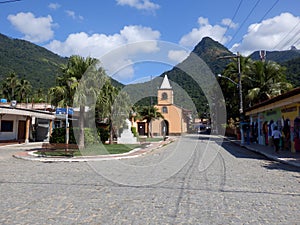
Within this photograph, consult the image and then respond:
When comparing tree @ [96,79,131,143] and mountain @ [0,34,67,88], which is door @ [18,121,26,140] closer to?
tree @ [96,79,131,143]

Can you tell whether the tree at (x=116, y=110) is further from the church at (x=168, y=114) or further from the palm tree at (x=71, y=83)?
the church at (x=168, y=114)

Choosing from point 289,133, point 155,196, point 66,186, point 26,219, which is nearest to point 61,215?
point 26,219

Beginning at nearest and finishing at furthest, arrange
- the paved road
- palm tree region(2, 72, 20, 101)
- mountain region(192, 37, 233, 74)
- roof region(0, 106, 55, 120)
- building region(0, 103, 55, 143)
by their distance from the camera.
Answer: the paved road < roof region(0, 106, 55, 120) < building region(0, 103, 55, 143) < mountain region(192, 37, 233, 74) < palm tree region(2, 72, 20, 101)

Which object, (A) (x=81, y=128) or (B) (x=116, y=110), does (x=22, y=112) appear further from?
(A) (x=81, y=128)

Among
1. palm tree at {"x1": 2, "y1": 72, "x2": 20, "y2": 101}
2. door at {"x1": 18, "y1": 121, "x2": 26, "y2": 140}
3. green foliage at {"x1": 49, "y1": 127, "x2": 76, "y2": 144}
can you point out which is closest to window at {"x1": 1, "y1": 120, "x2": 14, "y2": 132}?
door at {"x1": 18, "y1": 121, "x2": 26, "y2": 140}

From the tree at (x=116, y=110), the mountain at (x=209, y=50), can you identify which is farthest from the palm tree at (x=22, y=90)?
the mountain at (x=209, y=50)

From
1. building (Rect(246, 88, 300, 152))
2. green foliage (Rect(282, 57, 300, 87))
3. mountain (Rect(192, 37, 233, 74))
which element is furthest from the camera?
green foliage (Rect(282, 57, 300, 87))

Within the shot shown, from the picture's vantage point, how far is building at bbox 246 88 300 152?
1619 centimetres

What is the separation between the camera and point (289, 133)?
17.9 metres

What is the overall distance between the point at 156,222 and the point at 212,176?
198 inches

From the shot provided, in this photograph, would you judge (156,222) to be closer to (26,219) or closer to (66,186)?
(26,219)

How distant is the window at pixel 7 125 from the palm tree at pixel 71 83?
36.4 ft

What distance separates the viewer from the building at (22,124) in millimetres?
24445

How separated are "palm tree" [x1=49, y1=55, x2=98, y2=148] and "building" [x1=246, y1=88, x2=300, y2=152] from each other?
11579 millimetres
